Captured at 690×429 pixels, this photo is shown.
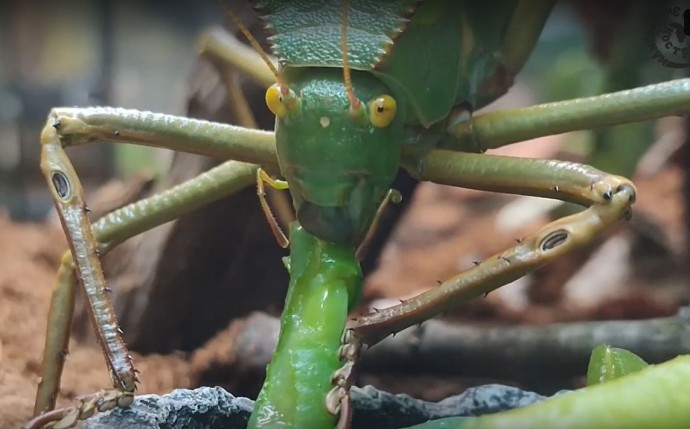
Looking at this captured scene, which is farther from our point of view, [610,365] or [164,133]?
[164,133]

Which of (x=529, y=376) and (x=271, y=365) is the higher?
(x=529, y=376)

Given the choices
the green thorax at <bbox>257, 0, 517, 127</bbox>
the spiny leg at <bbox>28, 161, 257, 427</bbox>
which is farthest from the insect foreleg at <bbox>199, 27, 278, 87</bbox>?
the green thorax at <bbox>257, 0, 517, 127</bbox>

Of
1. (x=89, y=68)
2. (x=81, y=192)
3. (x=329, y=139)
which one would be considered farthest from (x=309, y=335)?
(x=89, y=68)

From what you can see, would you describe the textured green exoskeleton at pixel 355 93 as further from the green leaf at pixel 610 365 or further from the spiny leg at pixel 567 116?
the green leaf at pixel 610 365

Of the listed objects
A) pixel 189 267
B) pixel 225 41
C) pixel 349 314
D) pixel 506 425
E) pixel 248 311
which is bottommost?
pixel 506 425

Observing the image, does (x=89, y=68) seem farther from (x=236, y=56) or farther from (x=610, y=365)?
(x=610, y=365)

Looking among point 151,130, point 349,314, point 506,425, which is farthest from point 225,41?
point 506,425

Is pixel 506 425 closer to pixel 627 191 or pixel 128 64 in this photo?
pixel 627 191

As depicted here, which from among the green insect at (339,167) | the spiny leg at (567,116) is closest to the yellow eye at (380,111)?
the green insect at (339,167)
